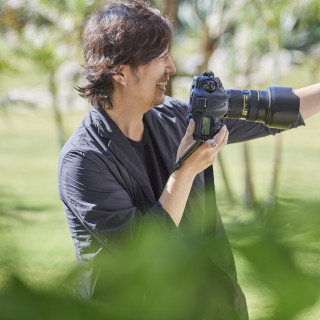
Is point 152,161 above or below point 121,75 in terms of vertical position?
below

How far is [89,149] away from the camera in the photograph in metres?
1.66

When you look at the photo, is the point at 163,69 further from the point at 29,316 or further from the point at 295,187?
the point at 29,316

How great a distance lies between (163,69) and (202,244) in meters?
1.31

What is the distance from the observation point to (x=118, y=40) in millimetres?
1810

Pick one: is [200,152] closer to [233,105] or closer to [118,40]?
[233,105]

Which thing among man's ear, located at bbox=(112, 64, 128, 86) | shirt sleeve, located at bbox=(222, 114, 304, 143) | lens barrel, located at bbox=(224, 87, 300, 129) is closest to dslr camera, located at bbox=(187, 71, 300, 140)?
lens barrel, located at bbox=(224, 87, 300, 129)

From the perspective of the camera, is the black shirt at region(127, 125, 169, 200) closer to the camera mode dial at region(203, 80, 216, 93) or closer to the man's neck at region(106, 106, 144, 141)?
the man's neck at region(106, 106, 144, 141)

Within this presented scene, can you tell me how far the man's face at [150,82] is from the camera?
5.94 feet

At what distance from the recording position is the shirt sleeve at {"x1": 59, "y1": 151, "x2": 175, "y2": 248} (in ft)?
4.76

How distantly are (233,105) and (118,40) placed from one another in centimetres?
46

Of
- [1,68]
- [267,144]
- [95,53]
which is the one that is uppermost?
[95,53]

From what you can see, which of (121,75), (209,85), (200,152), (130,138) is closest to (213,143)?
(200,152)

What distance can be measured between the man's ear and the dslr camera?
239 millimetres

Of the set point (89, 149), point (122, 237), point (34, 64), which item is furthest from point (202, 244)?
point (34, 64)
